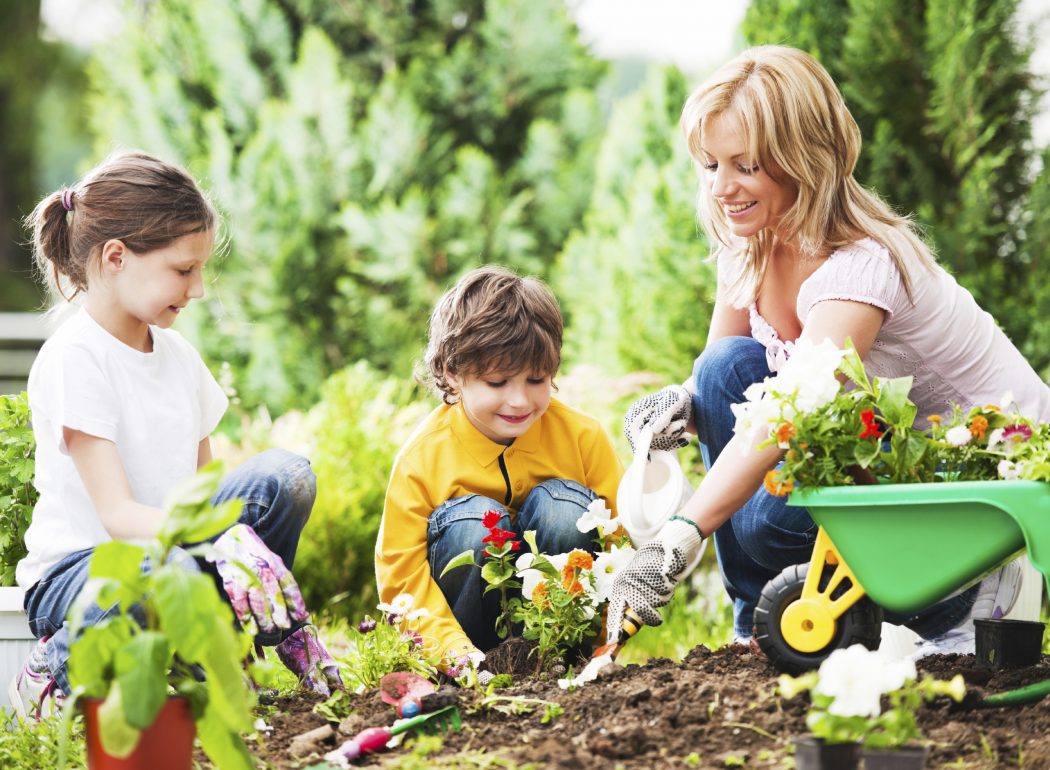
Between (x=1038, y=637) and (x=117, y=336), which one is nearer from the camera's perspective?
(x=1038, y=637)

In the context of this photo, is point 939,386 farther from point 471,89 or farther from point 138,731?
point 471,89

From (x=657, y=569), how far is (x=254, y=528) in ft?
3.01

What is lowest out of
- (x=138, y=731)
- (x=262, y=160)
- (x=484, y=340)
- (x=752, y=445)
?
(x=138, y=731)

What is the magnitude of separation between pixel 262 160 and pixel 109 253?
141 inches

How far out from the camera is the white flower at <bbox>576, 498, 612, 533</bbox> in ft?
8.26

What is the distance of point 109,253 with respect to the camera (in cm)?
244

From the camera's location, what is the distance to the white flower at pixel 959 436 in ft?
6.64

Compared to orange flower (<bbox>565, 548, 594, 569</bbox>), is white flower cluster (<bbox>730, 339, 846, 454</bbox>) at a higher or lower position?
higher

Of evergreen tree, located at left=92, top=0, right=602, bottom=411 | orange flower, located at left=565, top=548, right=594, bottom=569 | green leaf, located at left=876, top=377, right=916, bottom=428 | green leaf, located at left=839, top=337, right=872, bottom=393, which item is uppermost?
evergreen tree, located at left=92, top=0, right=602, bottom=411

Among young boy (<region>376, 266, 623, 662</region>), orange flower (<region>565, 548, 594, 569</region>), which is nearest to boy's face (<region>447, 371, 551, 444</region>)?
young boy (<region>376, 266, 623, 662</region>)

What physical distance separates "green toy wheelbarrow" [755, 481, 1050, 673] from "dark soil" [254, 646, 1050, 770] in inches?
4.5

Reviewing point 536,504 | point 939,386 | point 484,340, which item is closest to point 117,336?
point 484,340

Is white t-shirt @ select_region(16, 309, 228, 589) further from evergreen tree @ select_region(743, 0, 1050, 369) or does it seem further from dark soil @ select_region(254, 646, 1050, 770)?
evergreen tree @ select_region(743, 0, 1050, 369)

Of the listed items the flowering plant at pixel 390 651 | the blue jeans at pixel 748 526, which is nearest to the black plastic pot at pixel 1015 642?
the blue jeans at pixel 748 526
